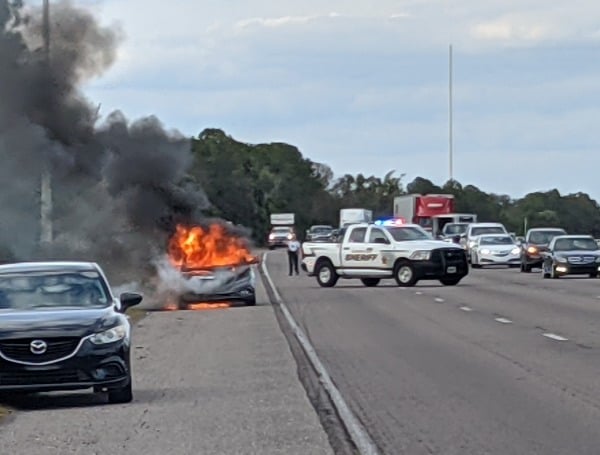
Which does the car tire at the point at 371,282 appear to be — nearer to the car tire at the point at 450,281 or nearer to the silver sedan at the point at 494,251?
the car tire at the point at 450,281

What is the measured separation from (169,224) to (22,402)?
68.6ft

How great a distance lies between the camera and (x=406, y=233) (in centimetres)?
4209

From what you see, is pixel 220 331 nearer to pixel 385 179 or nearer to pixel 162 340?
pixel 162 340

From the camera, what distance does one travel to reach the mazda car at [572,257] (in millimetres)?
46094

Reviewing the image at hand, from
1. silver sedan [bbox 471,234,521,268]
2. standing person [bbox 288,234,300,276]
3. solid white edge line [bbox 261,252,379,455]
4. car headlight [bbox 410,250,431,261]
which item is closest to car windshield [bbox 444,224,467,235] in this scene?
silver sedan [bbox 471,234,521,268]

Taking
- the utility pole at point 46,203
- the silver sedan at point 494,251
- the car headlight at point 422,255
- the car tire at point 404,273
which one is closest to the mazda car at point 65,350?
the utility pole at point 46,203

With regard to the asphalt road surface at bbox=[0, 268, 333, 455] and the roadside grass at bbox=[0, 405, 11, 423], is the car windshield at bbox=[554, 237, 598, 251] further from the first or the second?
the roadside grass at bbox=[0, 405, 11, 423]

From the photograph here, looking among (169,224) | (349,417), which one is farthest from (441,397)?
(169,224)

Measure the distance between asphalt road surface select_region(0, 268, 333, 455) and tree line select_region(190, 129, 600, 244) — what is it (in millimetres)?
87432

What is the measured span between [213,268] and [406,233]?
10585 millimetres

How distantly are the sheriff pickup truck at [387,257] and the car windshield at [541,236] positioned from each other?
1289 centimetres

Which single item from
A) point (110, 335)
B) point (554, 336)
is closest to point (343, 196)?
point (554, 336)

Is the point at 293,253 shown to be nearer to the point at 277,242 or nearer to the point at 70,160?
the point at 70,160

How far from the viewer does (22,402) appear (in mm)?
15570
